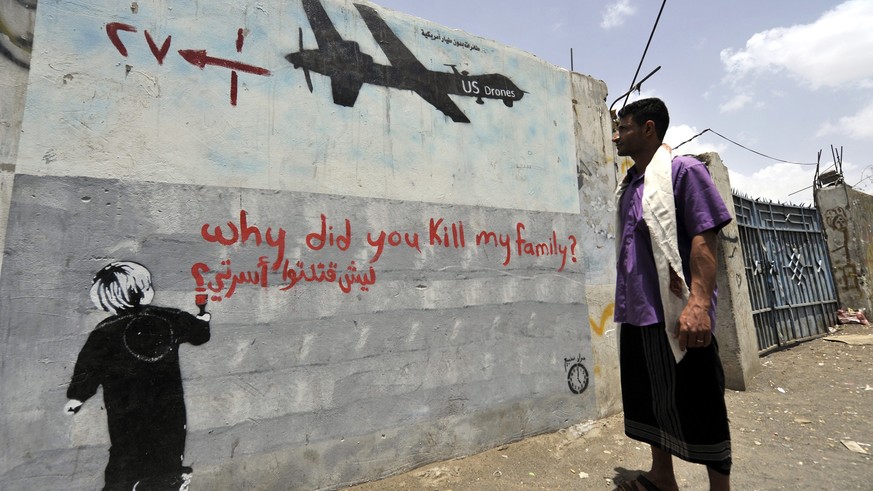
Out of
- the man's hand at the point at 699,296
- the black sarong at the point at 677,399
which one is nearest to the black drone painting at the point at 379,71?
the man's hand at the point at 699,296

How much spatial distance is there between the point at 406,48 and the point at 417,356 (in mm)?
2056

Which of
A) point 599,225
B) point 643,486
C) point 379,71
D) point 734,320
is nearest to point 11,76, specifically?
point 379,71

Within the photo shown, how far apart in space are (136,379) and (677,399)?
7.87 feet

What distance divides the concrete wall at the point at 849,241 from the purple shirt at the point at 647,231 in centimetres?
761

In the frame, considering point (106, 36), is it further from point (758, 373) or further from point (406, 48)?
point (758, 373)

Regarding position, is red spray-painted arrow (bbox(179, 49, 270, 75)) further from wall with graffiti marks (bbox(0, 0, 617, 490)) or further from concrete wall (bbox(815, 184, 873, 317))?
concrete wall (bbox(815, 184, 873, 317))

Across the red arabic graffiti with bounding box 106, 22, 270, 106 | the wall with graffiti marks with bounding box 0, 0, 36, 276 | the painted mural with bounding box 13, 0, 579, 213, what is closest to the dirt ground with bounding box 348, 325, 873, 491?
the painted mural with bounding box 13, 0, 579, 213

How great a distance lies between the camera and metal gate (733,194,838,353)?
5441 mm

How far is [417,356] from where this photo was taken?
2.70 metres

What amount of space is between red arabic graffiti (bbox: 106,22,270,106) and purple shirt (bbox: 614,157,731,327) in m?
2.13

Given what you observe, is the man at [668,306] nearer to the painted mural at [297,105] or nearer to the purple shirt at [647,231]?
the purple shirt at [647,231]

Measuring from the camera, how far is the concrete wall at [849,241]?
280 inches

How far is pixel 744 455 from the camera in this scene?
2.81m

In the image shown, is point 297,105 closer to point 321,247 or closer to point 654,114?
point 321,247
